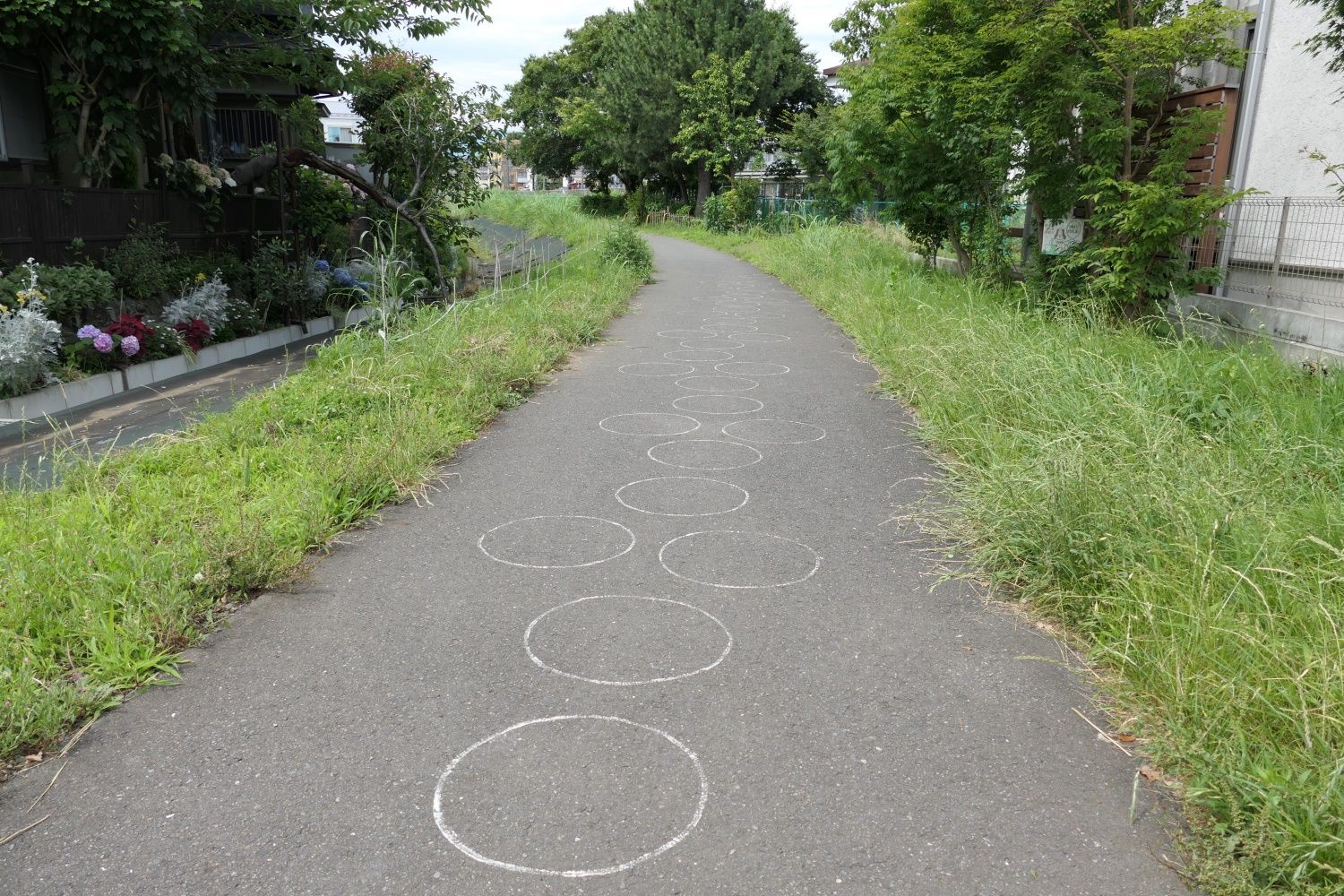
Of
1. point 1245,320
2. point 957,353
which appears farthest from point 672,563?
point 1245,320

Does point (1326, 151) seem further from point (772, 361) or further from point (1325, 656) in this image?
point (1325, 656)

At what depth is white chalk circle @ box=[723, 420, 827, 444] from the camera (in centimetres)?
580

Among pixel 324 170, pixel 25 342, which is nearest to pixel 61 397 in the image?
pixel 25 342

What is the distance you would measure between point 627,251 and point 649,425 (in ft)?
35.1

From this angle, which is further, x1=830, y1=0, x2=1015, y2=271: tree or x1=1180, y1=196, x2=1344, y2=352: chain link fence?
x1=830, y1=0, x2=1015, y2=271: tree

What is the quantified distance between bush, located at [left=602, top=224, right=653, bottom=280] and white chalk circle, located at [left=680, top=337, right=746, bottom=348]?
610cm

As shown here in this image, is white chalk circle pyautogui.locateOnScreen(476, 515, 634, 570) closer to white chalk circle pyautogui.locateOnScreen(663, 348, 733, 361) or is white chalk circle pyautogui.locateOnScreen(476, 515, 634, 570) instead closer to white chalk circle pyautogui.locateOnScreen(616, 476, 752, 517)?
white chalk circle pyautogui.locateOnScreen(616, 476, 752, 517)

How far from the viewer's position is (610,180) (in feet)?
147

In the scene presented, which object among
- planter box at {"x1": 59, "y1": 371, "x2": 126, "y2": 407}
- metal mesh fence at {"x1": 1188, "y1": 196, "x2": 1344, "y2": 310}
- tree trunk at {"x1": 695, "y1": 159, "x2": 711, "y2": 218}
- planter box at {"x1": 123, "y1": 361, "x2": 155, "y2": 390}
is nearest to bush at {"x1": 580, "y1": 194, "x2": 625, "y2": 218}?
tree trunk at {"x1": 695, "y1": 159, "x2": 711, "y2": 218}

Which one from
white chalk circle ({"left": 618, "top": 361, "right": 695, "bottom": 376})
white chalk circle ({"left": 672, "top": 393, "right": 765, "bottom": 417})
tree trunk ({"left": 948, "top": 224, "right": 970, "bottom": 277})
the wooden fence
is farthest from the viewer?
tree trunk ({"left": 948, "top": 224, "right": 970, "bottom": 277})

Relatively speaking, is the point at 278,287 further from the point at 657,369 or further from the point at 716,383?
the point at 716,383

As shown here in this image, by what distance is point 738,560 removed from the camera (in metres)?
3.85

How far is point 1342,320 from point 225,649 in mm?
7974

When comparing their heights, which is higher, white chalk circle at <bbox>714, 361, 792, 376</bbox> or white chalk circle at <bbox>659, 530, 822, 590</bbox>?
white chalk circle at <bbox>714, 361, 792, 376</bbox>
